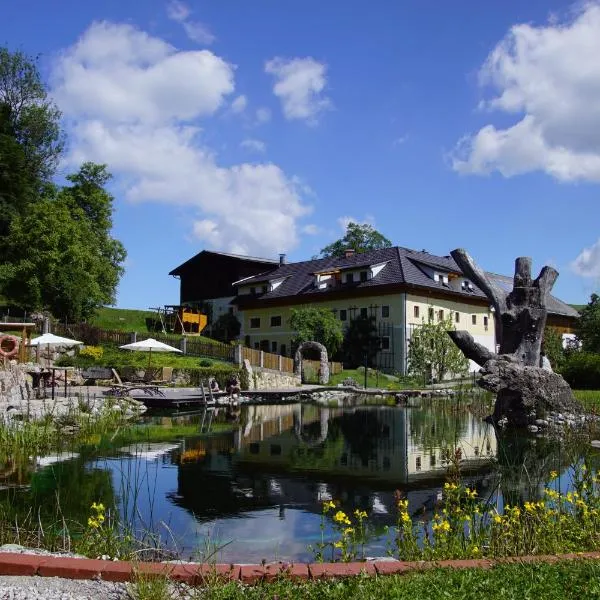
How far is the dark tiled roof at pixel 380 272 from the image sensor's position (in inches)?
1667

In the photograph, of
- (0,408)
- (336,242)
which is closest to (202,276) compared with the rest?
(336,242)

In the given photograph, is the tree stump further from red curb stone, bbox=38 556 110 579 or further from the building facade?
the building facade

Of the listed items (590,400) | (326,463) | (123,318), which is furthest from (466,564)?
(123,318)

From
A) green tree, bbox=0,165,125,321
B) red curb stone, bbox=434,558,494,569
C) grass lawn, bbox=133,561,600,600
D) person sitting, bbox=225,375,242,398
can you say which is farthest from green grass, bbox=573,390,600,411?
green tree, bbox=0,165,125,321

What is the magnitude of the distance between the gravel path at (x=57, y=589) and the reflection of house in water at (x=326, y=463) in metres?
3.99

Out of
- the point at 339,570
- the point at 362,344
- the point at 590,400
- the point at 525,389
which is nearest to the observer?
the point at 339,570

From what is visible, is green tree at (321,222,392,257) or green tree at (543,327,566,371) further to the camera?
green tree at (321,222,392,257)

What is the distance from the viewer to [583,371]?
2766 cm

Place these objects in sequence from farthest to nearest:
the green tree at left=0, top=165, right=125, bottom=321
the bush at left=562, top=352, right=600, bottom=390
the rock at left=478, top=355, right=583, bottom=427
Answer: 1. the green tree at left=0, top=165, right=125, bottom=321
2. the bush at left=562, top=352, right=600, bottom=390
3. the rock at left=478, top=355, right=583, bottom=427

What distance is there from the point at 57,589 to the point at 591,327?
148ft

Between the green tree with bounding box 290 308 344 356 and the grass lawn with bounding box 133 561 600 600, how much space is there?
112 feet

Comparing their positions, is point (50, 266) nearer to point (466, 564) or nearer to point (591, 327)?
point (591, 327)

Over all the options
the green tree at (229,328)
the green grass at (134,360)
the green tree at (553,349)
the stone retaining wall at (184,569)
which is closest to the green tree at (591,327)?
the green tree at (553,349)

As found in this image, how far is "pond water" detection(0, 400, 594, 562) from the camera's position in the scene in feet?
24.0
